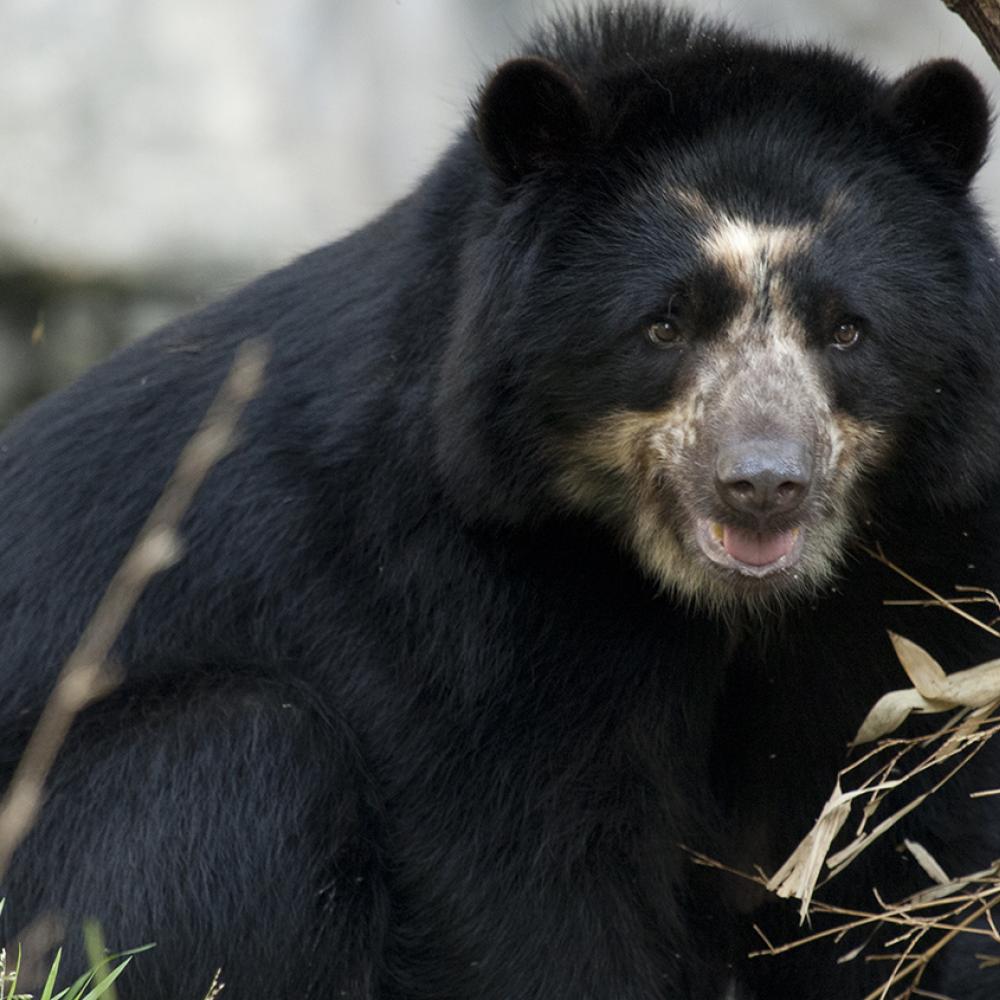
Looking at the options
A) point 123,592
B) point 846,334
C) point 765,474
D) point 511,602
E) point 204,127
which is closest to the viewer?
point 765,474

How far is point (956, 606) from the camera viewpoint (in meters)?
5.11

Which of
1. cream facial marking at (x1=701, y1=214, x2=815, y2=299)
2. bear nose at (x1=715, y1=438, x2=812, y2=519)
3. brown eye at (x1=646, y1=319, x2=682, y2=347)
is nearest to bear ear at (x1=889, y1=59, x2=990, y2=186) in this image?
cream facial marking at (x1=701, y1=214, x2=815, y2=299)

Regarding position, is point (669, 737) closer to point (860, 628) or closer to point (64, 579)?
point (860, 628)

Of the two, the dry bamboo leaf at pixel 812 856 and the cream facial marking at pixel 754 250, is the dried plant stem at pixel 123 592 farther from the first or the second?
the dry bamboo leaf at pixel 812 856

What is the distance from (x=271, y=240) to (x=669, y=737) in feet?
20.2

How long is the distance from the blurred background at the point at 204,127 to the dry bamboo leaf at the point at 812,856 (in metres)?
6.05

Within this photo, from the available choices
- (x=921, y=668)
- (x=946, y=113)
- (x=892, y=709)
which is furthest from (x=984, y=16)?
(x=892, y=709)

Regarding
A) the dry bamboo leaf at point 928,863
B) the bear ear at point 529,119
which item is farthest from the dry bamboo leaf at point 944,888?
the bear ear at point 529,119

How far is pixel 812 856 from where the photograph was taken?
458 centimetres

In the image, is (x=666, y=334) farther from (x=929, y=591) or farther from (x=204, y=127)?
(x=204, y=127)

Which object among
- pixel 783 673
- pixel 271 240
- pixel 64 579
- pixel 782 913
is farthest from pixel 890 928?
pixel 271 240

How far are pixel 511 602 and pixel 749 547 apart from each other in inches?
29.1

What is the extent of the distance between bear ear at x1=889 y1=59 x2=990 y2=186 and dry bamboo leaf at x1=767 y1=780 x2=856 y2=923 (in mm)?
1570

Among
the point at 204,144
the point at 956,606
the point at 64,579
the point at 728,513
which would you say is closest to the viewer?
the point at 728,513
